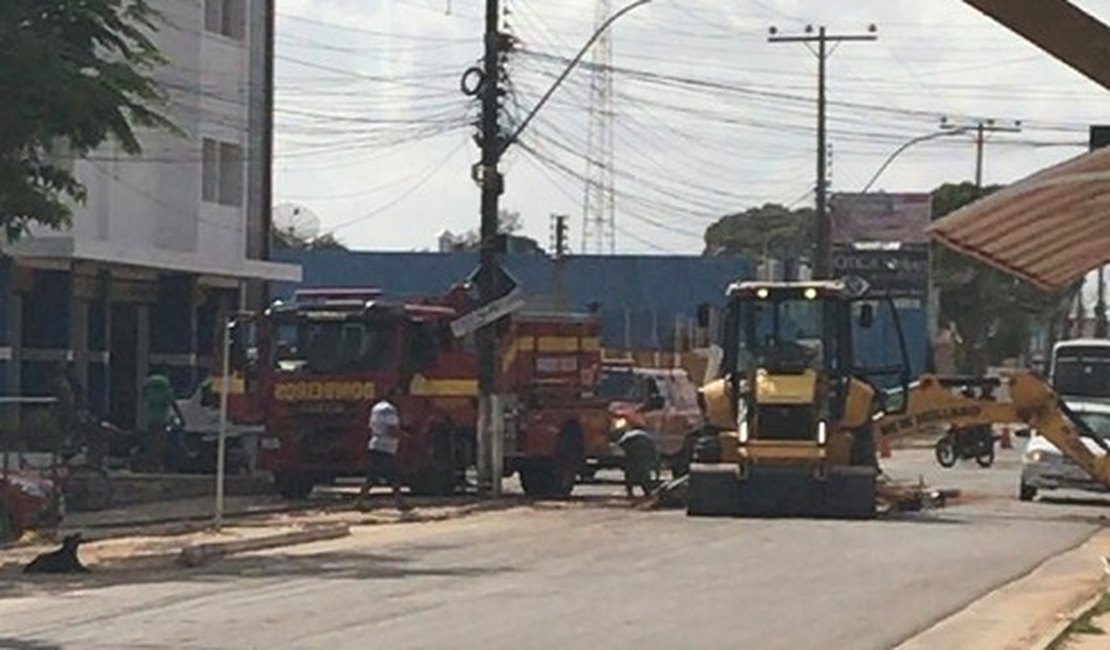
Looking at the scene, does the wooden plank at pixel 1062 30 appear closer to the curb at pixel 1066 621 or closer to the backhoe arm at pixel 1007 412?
the curb at pixel 1066 621

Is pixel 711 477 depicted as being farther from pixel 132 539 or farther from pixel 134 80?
pixel 134 80

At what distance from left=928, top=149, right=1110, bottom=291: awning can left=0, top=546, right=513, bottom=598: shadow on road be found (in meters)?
10.6

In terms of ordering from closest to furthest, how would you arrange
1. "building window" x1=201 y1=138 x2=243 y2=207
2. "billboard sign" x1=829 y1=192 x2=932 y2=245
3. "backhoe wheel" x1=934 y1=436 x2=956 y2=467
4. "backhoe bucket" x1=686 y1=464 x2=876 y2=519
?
"backhoe bucket" x1=686 y1=464 x2=876 y2=519
"building window" x1=201 y1=138 x2=243 y2=207
"backhoe wheel" x1=934 y1=436 x2=956 y2=467
"billboard sign" x1=829 y1=192 x2=932 y2=245

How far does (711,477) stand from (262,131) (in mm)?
21850

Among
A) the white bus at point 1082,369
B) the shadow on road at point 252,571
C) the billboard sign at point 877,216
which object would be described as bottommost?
the shadow on road at point 252,571

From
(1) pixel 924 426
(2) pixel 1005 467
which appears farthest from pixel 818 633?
(2) pixel 1005 467

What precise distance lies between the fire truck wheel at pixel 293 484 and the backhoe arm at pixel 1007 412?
8.40 m

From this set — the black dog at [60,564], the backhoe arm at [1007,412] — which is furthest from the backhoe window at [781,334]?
the black dog at [60,564]

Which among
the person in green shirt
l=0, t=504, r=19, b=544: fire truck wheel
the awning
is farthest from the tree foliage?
the awning

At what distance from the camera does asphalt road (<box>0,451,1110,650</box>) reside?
55.6 ft

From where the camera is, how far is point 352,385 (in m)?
35.7

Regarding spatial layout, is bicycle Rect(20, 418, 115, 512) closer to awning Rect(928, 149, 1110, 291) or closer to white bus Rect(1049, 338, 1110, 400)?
white bus Rect(1049, 338, 1110, 400)

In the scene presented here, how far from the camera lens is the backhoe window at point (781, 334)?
108 ft

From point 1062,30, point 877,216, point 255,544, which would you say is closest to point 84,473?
point 255,544
